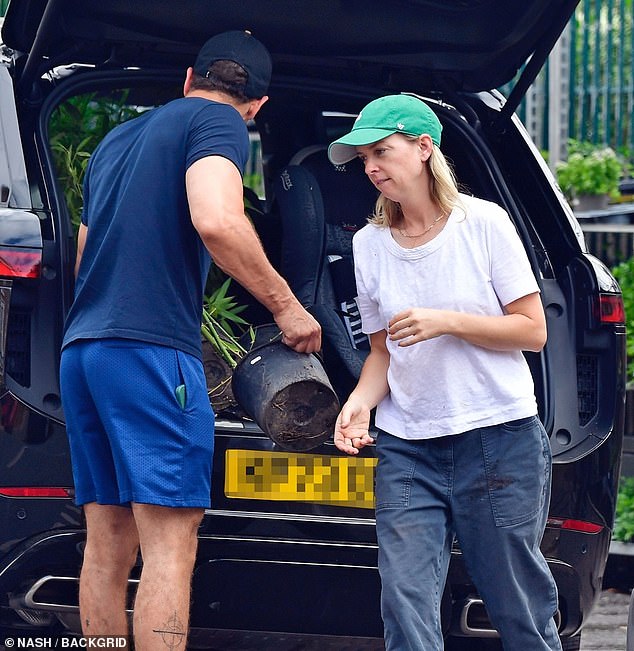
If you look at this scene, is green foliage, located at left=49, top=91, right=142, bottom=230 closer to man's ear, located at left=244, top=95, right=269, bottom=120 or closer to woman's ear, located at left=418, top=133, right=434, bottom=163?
man's ear, located at left=244, top=95, right=269, bottom=120

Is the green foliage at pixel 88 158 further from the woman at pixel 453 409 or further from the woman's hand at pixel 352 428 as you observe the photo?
the woman at pixel 453 409

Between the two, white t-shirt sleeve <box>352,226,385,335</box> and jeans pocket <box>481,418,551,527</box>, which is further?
white t-shirt sleeve <box>352,226,385,335</box>

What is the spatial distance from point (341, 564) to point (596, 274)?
1.20 metres

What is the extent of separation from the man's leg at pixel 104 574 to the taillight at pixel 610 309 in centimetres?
156

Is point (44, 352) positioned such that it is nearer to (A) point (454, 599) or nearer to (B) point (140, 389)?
(B) point (140, 389)

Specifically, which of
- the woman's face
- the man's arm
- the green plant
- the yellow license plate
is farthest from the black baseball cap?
the green plant

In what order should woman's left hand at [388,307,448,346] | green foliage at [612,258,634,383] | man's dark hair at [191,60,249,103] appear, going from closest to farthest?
1. woman's left hand at [388,307,448,346]
2. man's dark hair at [191,60,249,103]
3. green foliage at [612,258,634,383]

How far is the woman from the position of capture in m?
3.19

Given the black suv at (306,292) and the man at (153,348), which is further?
the black suv at (306,292)

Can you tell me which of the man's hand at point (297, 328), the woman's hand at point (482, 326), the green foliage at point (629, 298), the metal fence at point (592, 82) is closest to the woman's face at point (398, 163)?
the woman's hand at point (482, 326)

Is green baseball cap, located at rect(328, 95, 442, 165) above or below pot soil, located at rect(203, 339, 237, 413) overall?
above

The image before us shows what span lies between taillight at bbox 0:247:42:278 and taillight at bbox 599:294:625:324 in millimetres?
1680

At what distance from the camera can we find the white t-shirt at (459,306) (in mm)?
3193

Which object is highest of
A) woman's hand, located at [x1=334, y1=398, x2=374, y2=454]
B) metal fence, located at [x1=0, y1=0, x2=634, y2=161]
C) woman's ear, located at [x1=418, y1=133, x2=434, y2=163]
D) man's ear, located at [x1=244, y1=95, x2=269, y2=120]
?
metal fence, located at [x1=0, y1=0, x2=634, y2=161]
